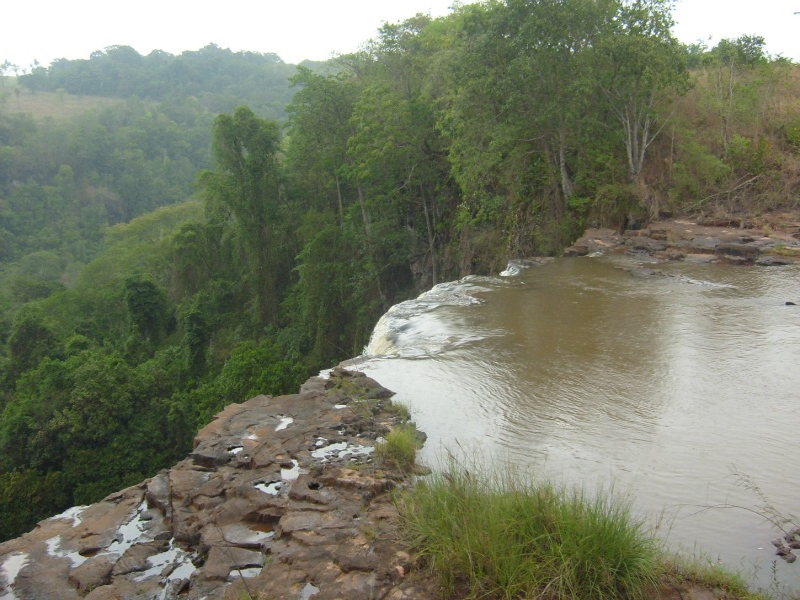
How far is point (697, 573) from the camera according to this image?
2.79 meters

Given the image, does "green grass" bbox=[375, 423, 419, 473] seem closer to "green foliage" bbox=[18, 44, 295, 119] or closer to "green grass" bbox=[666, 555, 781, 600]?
"green grass" bbox=[666, 555, 781, 600]

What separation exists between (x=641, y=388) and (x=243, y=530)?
3518 millimetres

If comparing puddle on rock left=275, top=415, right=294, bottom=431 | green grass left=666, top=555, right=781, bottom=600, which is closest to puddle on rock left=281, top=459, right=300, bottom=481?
puddle on rock left=275, top=415, right=294, bottom=431

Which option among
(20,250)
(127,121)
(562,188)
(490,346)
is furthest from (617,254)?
(127,121)

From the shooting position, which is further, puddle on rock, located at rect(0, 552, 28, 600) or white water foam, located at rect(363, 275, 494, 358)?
white water foam, located at rect(363, 275, 494, 358)

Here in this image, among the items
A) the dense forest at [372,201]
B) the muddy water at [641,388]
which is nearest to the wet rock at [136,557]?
the muddy water at [641,388]

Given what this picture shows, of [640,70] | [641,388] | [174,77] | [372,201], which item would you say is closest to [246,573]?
[641,388]

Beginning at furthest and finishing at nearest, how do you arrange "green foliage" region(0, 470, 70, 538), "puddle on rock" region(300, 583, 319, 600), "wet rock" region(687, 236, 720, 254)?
"green foliage" region(0, 470, 70, 538)
"wet rock" region(687, 236, 720, 254)
"puddle on rock" region(300, 583, 319, 600)

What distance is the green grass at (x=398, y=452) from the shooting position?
4.18 meters

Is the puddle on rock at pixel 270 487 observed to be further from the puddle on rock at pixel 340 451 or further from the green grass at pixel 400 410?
the green grass at pixel 400 410

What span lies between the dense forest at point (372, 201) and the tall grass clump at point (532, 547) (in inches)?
431

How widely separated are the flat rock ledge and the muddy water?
566mm

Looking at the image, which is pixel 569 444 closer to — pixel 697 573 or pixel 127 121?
pixel 697 573

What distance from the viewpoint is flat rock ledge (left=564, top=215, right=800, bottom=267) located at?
32.4 feet
